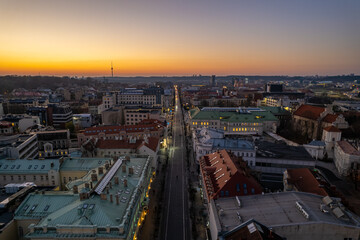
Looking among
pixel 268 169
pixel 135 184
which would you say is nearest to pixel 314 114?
pixel 268 169

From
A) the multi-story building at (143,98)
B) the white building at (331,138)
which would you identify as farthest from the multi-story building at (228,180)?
the multi-story building at (143,98)

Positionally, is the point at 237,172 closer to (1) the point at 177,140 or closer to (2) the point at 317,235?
(2) the point at 317,235

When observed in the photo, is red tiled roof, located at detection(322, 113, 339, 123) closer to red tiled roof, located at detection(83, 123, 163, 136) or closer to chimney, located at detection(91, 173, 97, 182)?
red tiled roof, located at detection(83, 123, 163, 136)

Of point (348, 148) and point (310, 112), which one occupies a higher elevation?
point (310, 112)

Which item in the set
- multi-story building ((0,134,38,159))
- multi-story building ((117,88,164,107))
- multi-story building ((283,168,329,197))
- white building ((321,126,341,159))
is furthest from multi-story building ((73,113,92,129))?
white building ((321,126,341,159))

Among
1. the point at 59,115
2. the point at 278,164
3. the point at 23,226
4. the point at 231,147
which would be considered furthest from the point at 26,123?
the point at 278,164

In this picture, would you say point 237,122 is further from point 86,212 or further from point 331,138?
point 86,212

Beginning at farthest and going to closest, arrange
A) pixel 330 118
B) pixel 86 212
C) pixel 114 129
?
pixel 330 118 < pixel 114 129 < pixel 86 212
